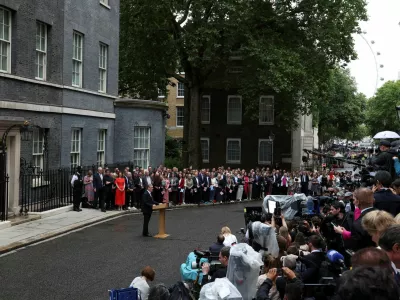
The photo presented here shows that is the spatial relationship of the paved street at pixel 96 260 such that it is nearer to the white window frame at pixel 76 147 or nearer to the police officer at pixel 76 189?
the police officer at pixel 76 189

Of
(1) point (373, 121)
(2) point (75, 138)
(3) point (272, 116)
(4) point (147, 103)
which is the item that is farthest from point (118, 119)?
(1) point (373, 121)

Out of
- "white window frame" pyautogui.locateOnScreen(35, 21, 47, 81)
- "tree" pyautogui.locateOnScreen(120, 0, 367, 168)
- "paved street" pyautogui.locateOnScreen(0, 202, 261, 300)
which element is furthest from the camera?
"tree" pyautogui.locateOnScreen(120, 0, 367, 168)

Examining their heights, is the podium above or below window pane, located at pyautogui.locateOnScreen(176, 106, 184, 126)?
below

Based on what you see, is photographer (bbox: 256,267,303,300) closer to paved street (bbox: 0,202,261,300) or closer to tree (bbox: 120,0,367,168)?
paved street (bbox: 0,202,261,300)

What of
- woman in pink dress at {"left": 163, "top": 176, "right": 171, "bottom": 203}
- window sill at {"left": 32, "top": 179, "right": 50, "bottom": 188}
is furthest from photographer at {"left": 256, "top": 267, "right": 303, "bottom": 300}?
woman in pink dress at {"left": 163, "top": 176, "right": 171, "bottom": 203}

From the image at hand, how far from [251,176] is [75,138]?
12.9 meters

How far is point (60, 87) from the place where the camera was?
74.8ft

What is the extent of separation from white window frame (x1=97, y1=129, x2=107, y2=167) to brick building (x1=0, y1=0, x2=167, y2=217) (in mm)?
53

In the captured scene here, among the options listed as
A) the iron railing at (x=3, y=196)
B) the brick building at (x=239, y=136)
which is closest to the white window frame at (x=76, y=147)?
the iron railing at (x=3, y=196)

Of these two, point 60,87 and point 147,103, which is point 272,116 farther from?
point 60,87

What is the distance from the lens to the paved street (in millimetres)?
10586

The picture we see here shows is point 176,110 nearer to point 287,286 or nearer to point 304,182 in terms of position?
point 304,182

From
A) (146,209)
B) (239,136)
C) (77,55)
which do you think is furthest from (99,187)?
(239,136)

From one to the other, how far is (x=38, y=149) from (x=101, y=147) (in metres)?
6.06
